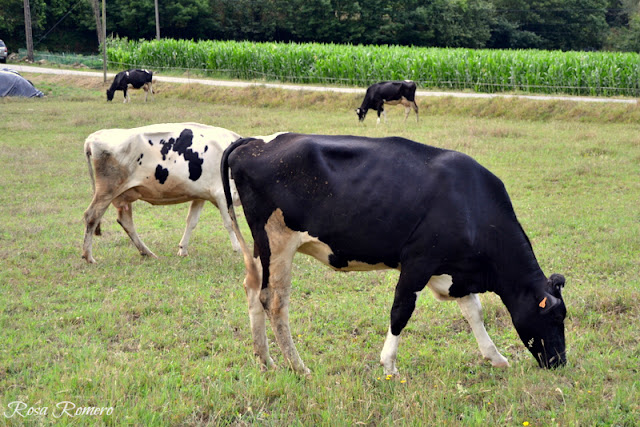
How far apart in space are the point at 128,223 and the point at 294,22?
57.4 meters

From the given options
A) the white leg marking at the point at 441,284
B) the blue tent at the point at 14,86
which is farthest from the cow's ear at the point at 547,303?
the blue tent at the point at 14,86

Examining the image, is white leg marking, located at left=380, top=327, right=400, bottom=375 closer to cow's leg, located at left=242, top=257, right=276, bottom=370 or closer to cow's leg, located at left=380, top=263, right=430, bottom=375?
cow's leg, located at left=380, top=263, right=430, bottom=375

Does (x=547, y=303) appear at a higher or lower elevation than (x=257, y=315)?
higher

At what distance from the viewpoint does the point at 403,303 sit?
5168 millimetres

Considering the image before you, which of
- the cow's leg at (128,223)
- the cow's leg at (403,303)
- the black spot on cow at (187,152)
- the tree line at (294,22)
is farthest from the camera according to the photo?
the tree line at (294,22)

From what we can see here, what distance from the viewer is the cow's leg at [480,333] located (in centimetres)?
548

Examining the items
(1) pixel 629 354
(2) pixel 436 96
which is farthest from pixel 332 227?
(2) pixel 436 96

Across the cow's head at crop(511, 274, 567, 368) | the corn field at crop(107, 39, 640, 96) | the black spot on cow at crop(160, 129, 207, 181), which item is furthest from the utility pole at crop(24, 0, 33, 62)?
the cow's head at crop(511, 274, 567, 368)

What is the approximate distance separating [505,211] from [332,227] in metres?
1.40

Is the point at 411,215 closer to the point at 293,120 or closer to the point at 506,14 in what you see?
the point at 293,120

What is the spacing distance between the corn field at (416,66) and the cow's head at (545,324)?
961 inches

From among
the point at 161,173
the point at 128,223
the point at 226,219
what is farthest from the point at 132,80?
the point at 161,173

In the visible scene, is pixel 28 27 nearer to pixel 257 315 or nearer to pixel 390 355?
pixel 257 315

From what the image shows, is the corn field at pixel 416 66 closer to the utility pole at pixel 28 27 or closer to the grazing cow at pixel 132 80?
the grazing cow at pixel 132 80
